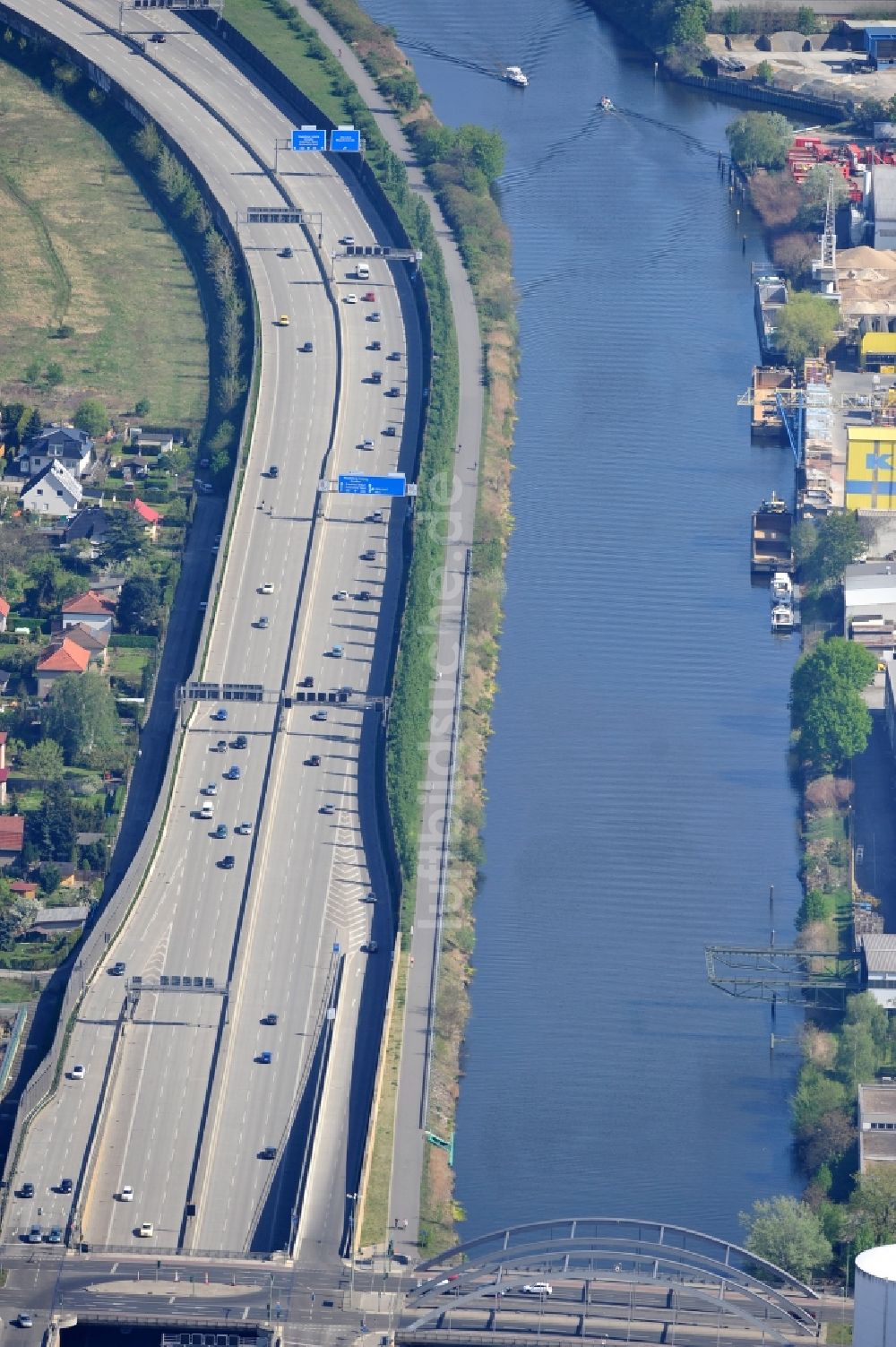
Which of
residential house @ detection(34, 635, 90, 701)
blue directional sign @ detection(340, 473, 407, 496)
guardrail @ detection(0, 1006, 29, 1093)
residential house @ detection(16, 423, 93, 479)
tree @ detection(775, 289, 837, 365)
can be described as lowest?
guardrail @ detection(0, 1006, 29, 1093)

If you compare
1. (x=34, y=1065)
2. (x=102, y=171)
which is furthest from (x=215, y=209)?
(x=34, y=1065)

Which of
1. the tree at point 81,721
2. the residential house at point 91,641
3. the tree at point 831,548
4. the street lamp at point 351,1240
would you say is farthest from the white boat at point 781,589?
the street lamp at point 351,1240

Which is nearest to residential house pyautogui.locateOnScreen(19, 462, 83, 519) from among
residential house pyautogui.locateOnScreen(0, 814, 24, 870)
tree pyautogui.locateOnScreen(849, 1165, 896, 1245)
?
residential house pyautogui.locateOnScreen(0, 814, 24, 870)

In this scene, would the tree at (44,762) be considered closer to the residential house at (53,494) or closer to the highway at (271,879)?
the highway at (271,879)

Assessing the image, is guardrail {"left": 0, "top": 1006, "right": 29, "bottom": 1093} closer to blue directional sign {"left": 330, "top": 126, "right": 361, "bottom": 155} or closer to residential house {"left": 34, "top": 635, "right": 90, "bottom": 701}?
residential house {"left": 34, "top": 635, "right": 90, "bottom": 701}

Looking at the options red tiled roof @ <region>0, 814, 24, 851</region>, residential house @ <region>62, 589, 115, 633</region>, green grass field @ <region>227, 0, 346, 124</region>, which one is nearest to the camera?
red tiled roof @ <region>0, 814, 24, 851</region>

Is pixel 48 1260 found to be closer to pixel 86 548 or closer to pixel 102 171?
pixel 86 548
